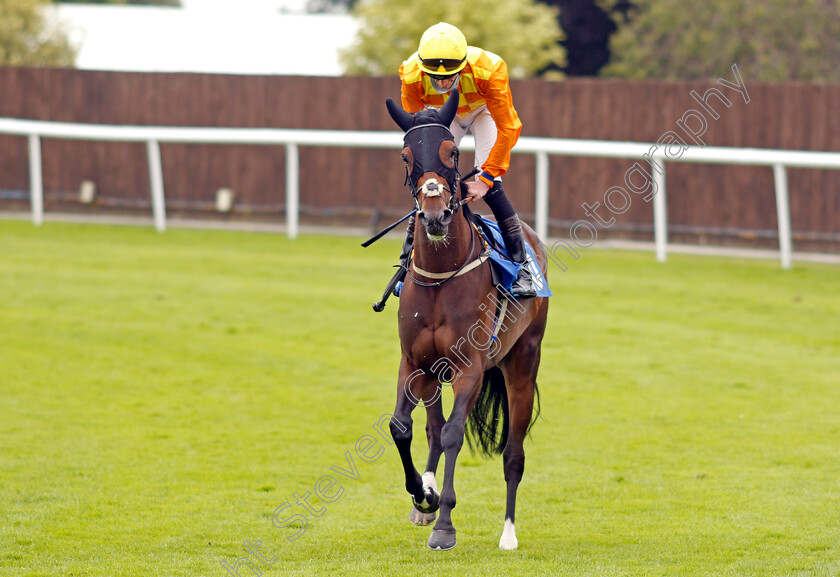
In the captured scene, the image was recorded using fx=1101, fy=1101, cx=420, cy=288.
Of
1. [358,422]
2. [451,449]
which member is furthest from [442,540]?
[358,422]

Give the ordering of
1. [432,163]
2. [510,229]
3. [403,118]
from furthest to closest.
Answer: [510,229]
[403,118]
[432,163]

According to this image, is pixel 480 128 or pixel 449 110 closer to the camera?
pixel 449 110

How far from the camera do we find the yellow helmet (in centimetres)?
535

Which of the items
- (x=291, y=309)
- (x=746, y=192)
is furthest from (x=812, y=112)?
(x=291, y=309)

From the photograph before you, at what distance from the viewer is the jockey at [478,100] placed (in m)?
5.40

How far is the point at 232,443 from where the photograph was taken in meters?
7.91

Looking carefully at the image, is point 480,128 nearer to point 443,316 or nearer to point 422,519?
point 443,316

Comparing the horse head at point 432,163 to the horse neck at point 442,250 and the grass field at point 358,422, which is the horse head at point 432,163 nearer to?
the horse neck at point 442,250

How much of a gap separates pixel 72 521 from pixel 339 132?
38.4 feet

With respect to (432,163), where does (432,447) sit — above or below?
below

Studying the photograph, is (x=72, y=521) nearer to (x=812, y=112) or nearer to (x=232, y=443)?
(x=232, y=443)

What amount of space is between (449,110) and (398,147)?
38.4 ft

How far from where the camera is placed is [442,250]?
536cm

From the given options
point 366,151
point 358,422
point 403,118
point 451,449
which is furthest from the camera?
point 366,151
